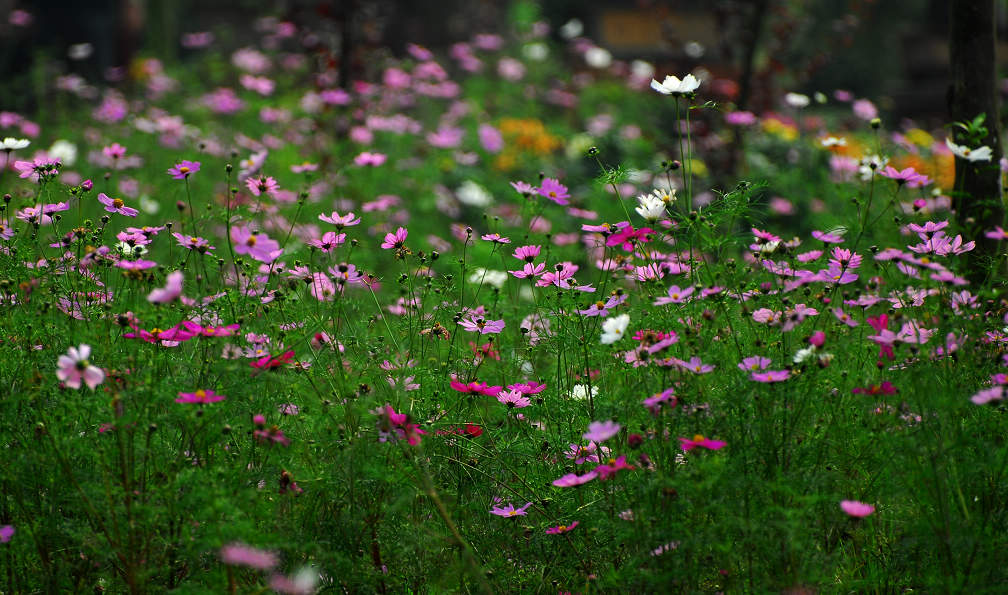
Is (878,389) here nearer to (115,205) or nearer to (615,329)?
(615,329)

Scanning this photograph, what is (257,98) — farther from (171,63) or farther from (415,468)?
(415,468)

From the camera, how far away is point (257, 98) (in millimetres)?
6961

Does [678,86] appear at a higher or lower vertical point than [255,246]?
higher

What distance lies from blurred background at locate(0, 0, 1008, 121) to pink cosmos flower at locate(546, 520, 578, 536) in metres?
4.08

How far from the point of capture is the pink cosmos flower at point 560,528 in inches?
66.5

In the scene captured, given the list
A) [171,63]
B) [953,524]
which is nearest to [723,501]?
[953,524]

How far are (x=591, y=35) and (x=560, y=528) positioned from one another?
12.2m

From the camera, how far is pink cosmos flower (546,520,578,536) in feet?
5.54

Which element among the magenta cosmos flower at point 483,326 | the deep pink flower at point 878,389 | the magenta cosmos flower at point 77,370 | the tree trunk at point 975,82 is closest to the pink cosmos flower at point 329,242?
the magenta cosmos flower at point 483,326

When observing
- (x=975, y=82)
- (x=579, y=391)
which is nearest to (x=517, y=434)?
(x=579, y=391)

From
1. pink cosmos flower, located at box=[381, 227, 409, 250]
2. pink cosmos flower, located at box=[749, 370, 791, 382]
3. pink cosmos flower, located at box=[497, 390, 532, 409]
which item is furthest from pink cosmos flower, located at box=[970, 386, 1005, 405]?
pink cosmos flower, located at box=[381, 227, 409, 250]

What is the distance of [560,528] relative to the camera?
1694mm

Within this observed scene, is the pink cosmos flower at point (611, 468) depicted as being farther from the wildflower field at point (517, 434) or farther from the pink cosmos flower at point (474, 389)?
the pink cosmos flower at point (474, 389)

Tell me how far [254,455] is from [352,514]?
294 millimetres
